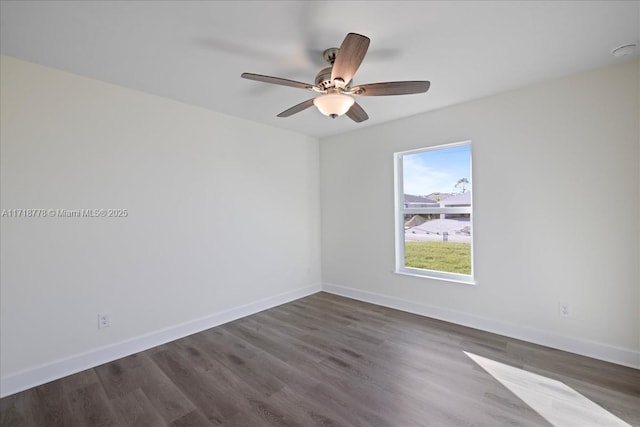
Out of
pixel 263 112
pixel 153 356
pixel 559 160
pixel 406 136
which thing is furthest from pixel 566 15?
pixel 153 356

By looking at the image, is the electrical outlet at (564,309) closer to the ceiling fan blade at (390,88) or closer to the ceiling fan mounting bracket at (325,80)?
the ceiling fan blade at (390,88)

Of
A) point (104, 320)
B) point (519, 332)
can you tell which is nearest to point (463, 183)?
point (519, 332)

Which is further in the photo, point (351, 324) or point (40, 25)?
point (351, 324)

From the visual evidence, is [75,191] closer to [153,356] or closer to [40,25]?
[40,25]

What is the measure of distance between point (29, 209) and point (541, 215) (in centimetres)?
429

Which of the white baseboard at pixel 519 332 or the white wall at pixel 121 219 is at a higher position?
the white wall at pixel 121 219

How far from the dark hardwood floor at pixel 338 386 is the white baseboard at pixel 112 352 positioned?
72mm

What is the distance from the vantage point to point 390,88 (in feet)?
6.31

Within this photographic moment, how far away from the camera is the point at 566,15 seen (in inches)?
A: 66.2

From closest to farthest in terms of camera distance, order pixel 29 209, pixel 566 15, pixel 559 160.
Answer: pixel 566 15
pixel 29 209
pixel 559 160

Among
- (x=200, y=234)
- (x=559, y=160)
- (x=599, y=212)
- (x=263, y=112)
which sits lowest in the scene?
(x=200, y=234)

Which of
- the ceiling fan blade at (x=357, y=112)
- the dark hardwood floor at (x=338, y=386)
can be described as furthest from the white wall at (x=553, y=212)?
the ceiling fan blade at (x=357, y=112)

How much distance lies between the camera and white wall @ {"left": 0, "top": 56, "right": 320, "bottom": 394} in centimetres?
209

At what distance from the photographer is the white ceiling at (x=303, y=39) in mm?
1615
